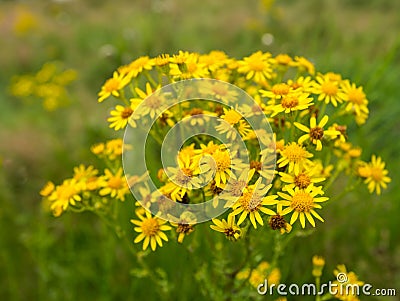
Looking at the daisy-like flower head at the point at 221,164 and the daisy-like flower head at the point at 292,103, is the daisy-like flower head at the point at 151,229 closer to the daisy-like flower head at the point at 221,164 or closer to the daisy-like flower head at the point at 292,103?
the daisy-like flower head at the point at 221,164

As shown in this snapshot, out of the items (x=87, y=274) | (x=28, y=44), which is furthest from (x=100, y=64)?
(x=87, y=274)

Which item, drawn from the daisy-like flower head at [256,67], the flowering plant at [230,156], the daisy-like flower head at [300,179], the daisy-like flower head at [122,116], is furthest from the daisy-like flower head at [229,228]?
the daisy-like flower head at [256,67]

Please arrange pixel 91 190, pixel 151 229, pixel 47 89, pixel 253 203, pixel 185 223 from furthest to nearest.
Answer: pixel 47 89, pixel 91 190, pixel 151 229, pixel 185 223, pixel 253 203

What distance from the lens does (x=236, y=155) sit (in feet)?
5.55

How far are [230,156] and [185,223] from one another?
30 centimetres

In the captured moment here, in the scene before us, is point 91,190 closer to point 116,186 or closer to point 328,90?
point 116,186

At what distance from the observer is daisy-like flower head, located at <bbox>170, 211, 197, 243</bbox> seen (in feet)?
5.50

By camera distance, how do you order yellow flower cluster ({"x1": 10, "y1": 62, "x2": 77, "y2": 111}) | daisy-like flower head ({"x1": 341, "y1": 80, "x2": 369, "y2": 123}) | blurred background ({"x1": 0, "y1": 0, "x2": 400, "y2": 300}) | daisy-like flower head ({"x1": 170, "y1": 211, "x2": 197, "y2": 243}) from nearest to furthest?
daisy-like flower head ({"x1": 170, "y1": 211, "x2": 197, "y2": 243}), daisy-like flower head ({"x1": 341, "y1": 80, "x2": 369, "y2": 123}), blurred background ({"x1": 0, "y1": 0, "x2": 400, "y2": 300}), yellow flower cluster ({"x1": 10, "y1": 62, "x2": 77, "y2": 111})

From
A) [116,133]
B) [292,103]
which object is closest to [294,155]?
[292,103]

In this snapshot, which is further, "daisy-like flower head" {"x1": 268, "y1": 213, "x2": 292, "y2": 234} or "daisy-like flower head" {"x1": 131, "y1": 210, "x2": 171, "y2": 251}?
"daisy-like flower head" {"x1": 131, "y1": 210, "x2": 171, "y2": 251}

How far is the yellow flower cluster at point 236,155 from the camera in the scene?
5.19ft

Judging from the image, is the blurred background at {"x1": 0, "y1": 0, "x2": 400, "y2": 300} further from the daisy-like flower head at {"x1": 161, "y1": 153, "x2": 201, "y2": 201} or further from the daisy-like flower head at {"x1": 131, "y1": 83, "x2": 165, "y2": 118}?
the daisy-like flower head at {"x1": 131, "y1": 83, "x2": 165, "y2": 118}

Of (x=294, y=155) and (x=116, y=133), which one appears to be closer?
(x=294, y=155)

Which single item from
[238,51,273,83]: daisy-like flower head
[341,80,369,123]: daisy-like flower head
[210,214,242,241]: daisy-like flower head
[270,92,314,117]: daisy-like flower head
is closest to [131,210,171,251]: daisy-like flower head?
[210,214,242,241]: daisy-like flower head
